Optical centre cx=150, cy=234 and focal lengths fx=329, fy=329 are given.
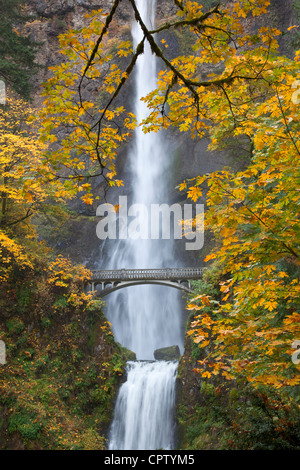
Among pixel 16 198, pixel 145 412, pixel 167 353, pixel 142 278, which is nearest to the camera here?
pixel 16 198

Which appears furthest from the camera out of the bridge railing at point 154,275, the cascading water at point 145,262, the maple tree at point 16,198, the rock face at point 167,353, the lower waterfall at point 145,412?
the cascading water at point 145,262

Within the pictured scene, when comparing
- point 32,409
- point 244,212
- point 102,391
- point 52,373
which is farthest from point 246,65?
point 102,391

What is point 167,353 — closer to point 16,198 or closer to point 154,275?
point 154,275

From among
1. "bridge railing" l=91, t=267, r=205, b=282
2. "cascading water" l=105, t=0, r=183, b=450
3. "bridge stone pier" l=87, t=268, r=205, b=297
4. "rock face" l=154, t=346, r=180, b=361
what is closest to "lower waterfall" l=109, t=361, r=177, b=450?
"cascading water" l=105, t=0, r=183, b=450

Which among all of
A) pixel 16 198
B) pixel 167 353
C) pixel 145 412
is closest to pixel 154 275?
pixel 167 353

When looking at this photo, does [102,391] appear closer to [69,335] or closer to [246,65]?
[69,335]

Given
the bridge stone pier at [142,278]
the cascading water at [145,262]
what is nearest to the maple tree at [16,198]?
the bridge stone pier at [142,278]

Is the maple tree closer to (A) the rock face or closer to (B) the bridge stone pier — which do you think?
(B) the bridge stone pier

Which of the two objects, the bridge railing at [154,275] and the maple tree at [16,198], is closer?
the maple tree at [16,198]

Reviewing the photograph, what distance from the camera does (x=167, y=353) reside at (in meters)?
24.2

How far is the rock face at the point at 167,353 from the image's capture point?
2394 cm

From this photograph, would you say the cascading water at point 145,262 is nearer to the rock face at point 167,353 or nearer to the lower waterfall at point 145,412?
the lower waterfall at point 145,412

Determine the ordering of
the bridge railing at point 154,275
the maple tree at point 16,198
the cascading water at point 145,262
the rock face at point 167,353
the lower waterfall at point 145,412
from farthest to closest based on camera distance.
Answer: the cascading water at point 145,262, the rock face at point 167,353, the bridge railing at point 154,275, the lower waterfall at point 145,412, the maple tree at point 16,198
